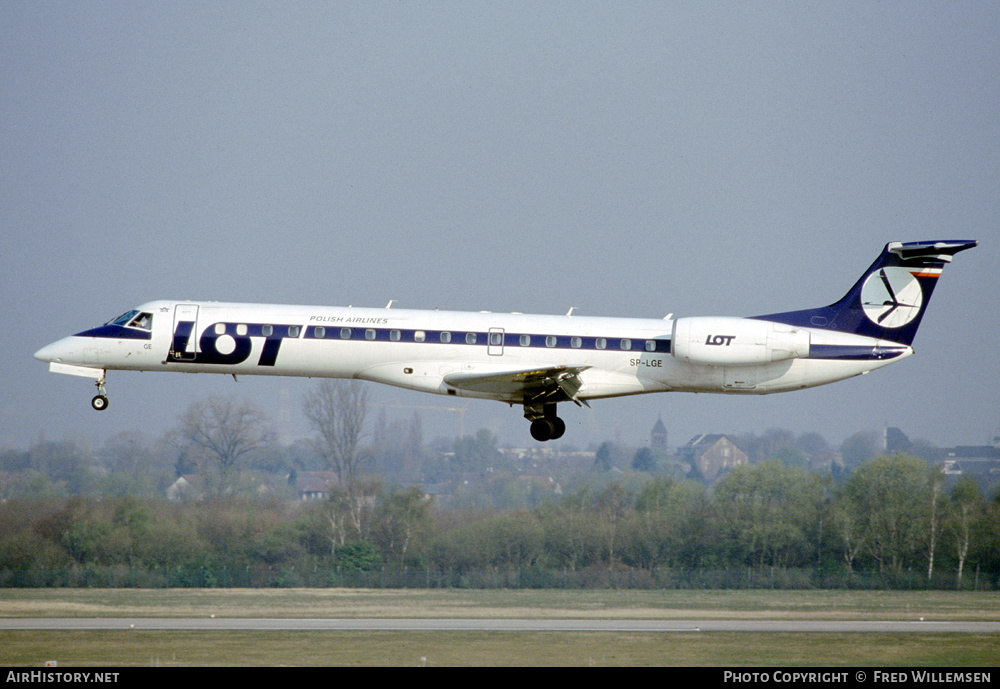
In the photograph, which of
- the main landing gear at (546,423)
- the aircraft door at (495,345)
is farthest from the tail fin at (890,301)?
the aircraft door at (495,345)

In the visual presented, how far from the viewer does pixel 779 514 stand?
143 ft

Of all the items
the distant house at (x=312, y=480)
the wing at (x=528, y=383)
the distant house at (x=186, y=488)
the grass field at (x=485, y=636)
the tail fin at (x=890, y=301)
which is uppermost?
the tail fin at (x=890, y=301)

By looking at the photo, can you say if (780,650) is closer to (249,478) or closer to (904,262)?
(904,262)

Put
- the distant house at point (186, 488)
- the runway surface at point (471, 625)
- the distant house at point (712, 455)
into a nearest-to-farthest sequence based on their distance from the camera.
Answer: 1. the runway surface at point (471, 625)
2. the distant house at point (186, 488)
3. the distant house at point (712, 455)

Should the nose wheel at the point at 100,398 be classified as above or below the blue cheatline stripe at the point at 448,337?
below

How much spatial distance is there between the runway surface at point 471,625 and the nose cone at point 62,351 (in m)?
6.75

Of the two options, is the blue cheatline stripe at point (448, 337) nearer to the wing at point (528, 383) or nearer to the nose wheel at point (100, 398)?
the wing at point (528, 383)

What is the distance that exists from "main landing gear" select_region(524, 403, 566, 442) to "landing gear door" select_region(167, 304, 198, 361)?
8.63 meters

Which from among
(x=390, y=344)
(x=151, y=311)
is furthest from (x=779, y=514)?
(x=151, y=311)

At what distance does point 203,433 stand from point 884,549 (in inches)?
1435

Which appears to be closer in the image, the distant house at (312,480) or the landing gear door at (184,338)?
the landing gear door at (184,338)

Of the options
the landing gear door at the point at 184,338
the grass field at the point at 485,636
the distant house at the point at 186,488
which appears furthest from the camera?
the distant house at the point at 186,488

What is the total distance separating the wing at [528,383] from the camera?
25688 mm

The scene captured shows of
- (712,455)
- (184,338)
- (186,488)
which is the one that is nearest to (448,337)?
(184,338)
